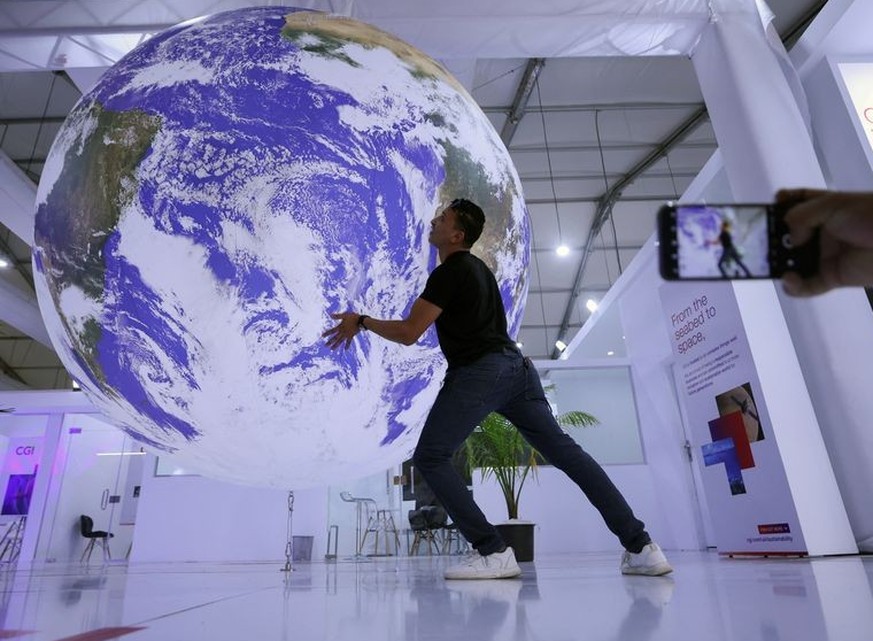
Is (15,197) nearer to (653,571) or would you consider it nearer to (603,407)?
(653,571)

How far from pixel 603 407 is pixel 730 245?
9.27 metres

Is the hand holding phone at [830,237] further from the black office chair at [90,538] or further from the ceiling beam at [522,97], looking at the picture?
the black office chair at [90,538]

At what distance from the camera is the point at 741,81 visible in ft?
14.5

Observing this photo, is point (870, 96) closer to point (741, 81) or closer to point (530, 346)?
point (741, 81)

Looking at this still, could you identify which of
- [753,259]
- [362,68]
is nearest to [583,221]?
[362,68]

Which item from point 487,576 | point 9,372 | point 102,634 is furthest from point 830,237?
point 9,372

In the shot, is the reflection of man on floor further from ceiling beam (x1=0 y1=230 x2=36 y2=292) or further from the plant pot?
ceiling beam (x1=0 y1=230 x2=36 y2=292)

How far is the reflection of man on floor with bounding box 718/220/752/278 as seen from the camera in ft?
1.71

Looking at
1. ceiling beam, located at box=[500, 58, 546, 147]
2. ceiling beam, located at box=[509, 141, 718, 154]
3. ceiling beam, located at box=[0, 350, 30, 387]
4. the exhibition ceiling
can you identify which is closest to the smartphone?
the exhibition ceiling

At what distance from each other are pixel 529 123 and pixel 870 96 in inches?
208

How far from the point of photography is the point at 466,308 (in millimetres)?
2119

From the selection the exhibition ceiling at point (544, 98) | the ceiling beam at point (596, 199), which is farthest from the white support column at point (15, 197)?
the ceiling beam at point (596, 199)

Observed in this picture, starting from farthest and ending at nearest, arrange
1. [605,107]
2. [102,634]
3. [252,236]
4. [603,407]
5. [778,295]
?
[603,407] → [605,107] → [778,295] → [252,236] → [102,634]

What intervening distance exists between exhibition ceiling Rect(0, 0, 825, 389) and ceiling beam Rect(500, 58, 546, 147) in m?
0.03
